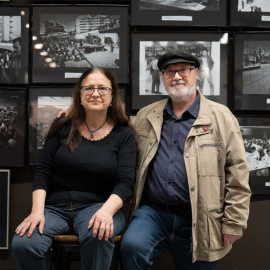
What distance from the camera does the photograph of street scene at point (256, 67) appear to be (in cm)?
256

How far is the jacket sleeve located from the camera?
1.96 metres

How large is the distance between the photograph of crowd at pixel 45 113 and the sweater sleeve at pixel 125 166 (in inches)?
24.8

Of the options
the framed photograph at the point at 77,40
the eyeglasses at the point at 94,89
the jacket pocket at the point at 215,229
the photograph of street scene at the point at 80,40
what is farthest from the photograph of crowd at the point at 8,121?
the jacket pocket at the point at 215,229

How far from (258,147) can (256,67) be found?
538 mm

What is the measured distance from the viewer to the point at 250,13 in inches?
101

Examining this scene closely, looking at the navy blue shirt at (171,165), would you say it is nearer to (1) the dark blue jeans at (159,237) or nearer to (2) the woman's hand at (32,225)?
(1) the dark blue jeans at (159,237)

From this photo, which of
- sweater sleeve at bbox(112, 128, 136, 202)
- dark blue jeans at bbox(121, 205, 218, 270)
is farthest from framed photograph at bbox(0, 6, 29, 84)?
dark blue jeans at bbox(121, 205, 218, 270)

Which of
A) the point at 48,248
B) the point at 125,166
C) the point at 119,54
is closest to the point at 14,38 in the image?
the point at 119,54

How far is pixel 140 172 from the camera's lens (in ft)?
6.97

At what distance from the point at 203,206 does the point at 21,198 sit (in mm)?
1294

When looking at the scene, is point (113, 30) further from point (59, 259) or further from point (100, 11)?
point (59, 259)

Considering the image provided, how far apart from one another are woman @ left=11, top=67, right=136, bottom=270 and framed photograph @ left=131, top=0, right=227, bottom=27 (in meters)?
0.63

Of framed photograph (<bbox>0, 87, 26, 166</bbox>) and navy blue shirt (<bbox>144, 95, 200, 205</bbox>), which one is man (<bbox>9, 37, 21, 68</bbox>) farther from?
navy blue shirt (<bbox>144, 95, 200, 205</bbox>)

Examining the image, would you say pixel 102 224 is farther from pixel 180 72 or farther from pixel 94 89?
pixel 180 72
